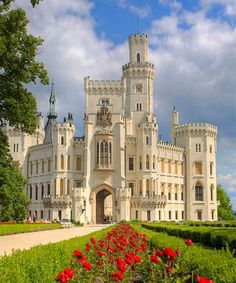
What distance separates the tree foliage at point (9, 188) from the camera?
1149 inches

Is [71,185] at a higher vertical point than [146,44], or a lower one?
lower

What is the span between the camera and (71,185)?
237 ft

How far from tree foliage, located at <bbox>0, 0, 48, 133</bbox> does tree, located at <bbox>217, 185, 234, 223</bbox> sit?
70.1 meters

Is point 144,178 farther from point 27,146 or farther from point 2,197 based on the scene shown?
point 2,197

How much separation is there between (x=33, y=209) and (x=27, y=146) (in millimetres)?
10675

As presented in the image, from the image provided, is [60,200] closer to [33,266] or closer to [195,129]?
[195,129]

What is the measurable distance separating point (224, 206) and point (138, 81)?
35279mm

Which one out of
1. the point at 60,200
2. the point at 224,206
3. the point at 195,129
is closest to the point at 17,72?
the point at 60,200

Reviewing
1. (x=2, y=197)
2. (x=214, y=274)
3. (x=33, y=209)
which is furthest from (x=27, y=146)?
(x=214, y=274)

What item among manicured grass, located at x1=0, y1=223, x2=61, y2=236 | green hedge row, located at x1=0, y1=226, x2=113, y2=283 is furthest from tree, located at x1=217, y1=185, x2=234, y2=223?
green hedge row, located at x1=0, y1=226, x2=113, y2=283

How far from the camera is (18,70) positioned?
27.5 metres

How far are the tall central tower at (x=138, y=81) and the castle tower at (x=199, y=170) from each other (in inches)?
321

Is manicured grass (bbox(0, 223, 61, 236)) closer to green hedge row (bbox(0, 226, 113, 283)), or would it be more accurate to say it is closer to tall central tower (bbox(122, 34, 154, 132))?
green hedge row (bbox(0, 226, 113, 283))

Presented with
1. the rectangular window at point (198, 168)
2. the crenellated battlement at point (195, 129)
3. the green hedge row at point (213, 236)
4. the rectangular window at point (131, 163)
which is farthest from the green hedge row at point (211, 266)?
the crenellated battlement at point (195, 129)
